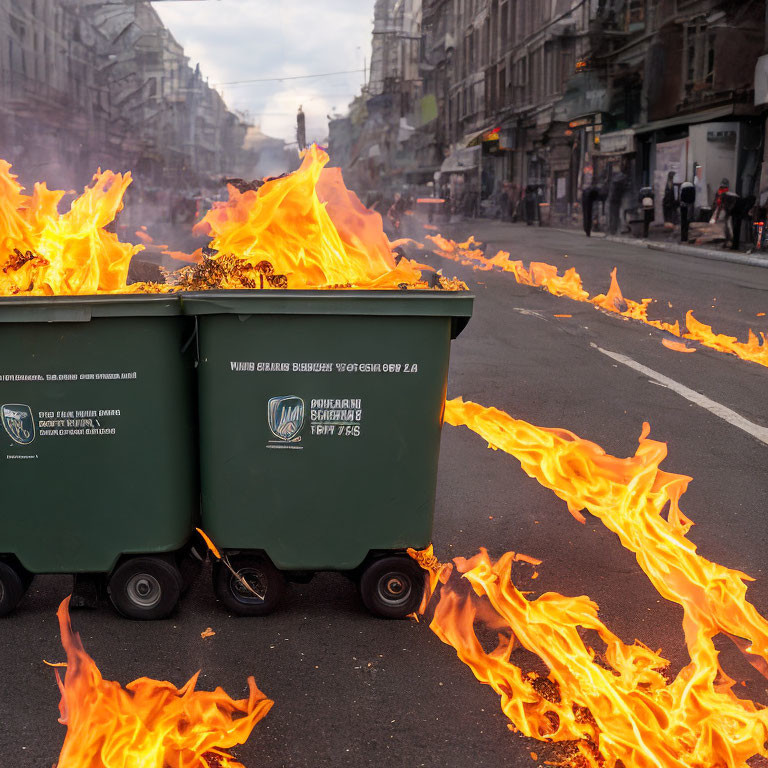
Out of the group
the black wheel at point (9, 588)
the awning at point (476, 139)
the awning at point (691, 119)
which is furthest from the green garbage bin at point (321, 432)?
the awning at point (476, 139)

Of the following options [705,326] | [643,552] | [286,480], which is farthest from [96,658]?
[705,326]

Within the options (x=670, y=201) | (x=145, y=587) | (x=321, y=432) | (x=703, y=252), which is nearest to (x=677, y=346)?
(x=321, y=432)

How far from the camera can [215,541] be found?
3.62 meters

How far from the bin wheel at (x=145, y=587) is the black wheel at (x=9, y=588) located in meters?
0.34

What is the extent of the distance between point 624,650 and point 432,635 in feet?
2.26

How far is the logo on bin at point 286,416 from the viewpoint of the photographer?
349 centimetres

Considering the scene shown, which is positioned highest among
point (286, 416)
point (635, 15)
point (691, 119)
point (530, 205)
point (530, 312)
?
point (635, 15)

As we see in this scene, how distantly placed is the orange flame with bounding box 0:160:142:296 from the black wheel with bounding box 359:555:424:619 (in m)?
1.60

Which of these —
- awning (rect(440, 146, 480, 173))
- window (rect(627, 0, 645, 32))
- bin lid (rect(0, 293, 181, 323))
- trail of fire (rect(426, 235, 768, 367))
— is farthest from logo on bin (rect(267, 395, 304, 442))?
awning (rect(440, 146, 480, 173))

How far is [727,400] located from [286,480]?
16.8 feet

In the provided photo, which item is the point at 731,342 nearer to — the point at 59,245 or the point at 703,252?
the point at 59,245

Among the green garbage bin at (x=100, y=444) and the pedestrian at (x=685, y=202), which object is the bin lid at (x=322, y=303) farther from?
the pedestrian at (x=685, y=202)

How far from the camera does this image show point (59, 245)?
13.3 ft

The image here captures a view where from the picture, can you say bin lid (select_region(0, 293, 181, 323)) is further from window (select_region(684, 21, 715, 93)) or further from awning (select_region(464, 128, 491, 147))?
awning (select_region(464, 128, 491, 147))
